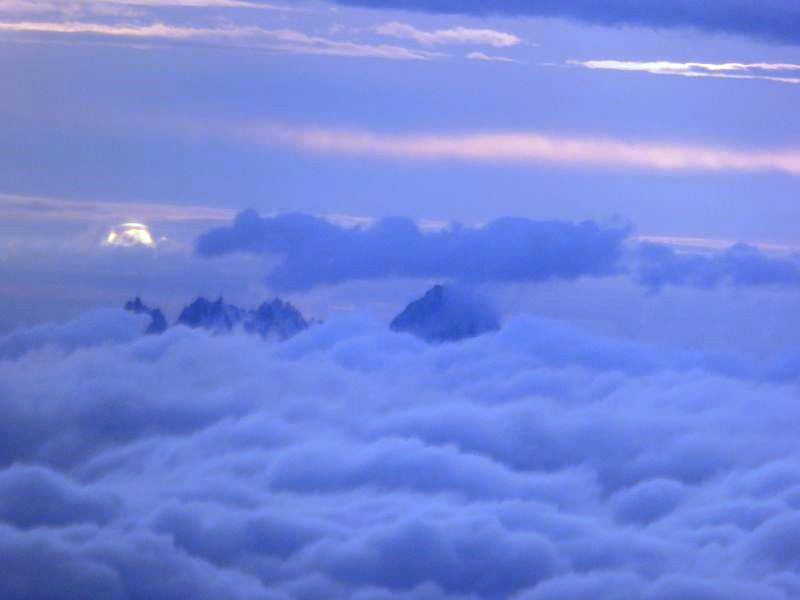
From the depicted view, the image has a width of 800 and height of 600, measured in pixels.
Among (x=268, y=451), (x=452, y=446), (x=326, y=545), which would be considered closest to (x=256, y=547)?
(x=326, y=545)

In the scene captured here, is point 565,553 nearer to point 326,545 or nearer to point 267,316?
point 326,545

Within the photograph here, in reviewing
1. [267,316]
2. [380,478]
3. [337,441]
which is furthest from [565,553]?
[267,316]

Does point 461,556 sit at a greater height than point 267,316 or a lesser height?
lesser

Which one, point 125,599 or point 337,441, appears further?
point 337,441

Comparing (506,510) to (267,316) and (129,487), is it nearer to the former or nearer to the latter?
(129,487)

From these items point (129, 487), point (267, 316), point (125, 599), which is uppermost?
point (267, 316)

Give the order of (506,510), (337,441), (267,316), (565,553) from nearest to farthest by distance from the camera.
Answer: (565,553) < (506,510) < (337,441) < (267,316)

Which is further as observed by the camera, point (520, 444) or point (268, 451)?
point (520, 444)

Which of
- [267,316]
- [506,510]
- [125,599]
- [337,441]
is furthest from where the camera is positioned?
[267,316]

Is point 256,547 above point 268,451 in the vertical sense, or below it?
below
